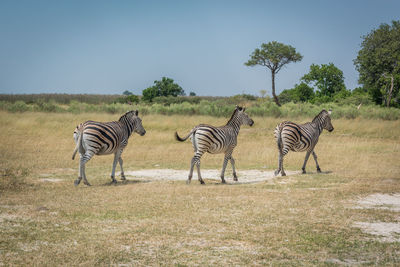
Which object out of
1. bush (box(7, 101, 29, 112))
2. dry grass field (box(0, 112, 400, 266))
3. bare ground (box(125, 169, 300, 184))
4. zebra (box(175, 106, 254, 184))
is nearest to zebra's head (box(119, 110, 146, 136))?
bare ground (box(125, 169, 300, 184))

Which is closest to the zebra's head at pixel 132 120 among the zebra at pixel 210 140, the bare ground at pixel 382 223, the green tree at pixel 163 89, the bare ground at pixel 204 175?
the bare ground at pixel 204 175

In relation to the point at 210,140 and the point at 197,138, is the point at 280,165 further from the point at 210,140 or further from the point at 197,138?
the point at 197,138

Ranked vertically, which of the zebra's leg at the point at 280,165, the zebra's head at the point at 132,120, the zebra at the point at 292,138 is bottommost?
the zebra's leg at the point at 280,165

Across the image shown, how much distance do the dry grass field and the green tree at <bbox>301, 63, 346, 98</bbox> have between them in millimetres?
36510

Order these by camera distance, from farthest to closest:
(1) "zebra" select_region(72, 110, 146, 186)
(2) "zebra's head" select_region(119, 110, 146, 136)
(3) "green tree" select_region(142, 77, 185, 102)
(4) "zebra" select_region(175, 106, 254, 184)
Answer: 1. (3) "green tree" select_region(142, 77, 185, 102)
2. (2) "zebra's head" select_region(119, 110, 146, 136)
3. (4) "zebra" select_region(175, 106, 254, 184)
4. (1) "zebra" select_region(72, 110, 146, 186)

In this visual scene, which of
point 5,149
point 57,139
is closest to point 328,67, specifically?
point 57,139

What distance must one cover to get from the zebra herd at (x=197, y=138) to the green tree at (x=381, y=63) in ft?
112

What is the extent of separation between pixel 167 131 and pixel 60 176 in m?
14.0

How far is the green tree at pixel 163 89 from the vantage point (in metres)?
64.7

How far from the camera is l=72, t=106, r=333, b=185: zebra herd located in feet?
43.4

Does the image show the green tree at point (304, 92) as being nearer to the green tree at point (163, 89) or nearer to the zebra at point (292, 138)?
the green tree at point (163, 89)

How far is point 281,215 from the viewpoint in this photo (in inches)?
366

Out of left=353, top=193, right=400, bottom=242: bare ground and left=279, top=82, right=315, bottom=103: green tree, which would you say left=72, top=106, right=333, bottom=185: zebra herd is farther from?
left=279, top=82, right=315, bottom=103: green tree

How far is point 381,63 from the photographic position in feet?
157
